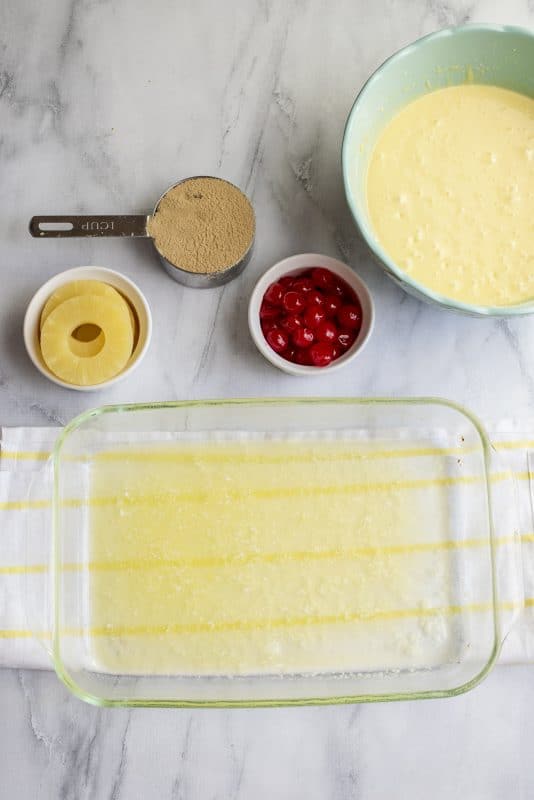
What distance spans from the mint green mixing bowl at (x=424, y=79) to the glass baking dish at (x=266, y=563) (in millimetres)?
192

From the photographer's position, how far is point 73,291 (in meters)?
1.08

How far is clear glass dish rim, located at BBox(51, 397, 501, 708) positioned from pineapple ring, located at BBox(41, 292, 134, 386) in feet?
0.16

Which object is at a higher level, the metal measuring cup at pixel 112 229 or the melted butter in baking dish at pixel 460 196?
the melted butter in baking dish at pixel 460 196

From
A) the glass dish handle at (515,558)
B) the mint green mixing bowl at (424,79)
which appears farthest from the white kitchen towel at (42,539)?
the mint green mixing bowl at (424,79)

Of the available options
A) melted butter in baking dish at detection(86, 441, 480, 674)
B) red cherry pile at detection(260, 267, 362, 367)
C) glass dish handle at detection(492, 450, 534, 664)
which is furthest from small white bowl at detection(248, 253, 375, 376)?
glass dish handle at detection(492, 450, 534, 664)

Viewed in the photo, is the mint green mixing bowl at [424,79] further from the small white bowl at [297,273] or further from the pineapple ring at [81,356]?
the pineapple ring at [81,356]

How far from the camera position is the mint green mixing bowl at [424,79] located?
1007 millimetres

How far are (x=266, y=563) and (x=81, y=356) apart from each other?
0.34 metres

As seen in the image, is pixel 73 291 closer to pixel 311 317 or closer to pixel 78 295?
pixel 78 295

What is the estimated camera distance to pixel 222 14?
1.19 m

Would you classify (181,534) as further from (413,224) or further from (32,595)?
(413,224)

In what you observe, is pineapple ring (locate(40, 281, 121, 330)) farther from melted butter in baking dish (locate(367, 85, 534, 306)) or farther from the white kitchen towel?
melted butter in baking dish (locate(367, 85, 534, 306))

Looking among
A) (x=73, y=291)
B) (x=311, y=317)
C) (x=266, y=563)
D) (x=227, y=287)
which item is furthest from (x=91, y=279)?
(x=266, y=563)

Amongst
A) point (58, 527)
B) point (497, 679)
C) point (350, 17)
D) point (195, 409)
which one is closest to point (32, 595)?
point (58, 527)
